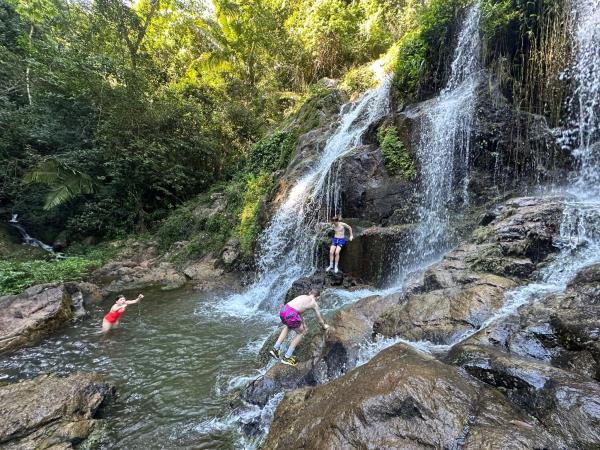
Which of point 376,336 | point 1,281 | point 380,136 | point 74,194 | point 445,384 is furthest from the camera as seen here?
point 74,194

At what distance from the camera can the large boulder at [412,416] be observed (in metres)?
2.64

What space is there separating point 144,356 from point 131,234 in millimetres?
11527

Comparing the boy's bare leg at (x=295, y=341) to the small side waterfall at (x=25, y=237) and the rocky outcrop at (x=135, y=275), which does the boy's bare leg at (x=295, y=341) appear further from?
the small side waterfall at (x=25, y=237)

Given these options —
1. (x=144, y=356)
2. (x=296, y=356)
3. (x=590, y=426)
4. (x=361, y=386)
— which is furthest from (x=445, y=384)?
(x=144, y=356)

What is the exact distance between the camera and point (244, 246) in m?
11.9

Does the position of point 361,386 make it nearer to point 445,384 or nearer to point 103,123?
point 445,384

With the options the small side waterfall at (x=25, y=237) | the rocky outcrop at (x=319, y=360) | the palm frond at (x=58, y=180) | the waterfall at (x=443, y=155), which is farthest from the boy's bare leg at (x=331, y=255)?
the small side waterfall at (x=25, y=237)

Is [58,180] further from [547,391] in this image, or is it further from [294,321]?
[547,391]

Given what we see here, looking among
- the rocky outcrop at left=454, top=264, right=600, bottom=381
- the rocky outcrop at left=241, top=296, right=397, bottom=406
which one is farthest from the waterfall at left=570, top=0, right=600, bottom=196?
the rocky outcrop at left=241, top=296, right=397, bottom=406

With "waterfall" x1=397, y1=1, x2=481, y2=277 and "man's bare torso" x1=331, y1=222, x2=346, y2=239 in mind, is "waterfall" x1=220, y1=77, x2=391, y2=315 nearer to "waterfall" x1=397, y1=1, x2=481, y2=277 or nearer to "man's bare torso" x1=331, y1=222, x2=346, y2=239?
"man's bare torso" x1=331, y1=222, x2=346, y2=239

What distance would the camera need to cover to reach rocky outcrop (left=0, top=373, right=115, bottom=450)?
13.0 ft

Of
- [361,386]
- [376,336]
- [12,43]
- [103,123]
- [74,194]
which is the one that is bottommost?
[376,336]

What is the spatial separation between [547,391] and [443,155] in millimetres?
7350

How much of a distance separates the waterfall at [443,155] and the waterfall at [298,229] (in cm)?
214
